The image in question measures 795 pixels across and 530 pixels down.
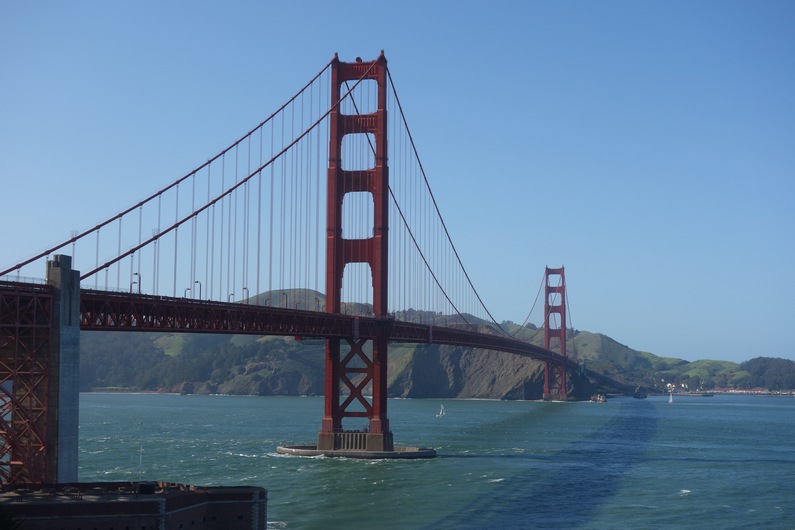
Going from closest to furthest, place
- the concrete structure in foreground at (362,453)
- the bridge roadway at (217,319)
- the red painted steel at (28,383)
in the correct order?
the red painted steel at (28,383) → the bridge roadway at (217,319) → the concrete structure in foreground at (362,453)

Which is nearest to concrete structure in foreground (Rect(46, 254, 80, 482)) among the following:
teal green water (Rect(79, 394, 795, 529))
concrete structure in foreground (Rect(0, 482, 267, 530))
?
concrete structure in foreground (Rect(0, 482, 267, 530))

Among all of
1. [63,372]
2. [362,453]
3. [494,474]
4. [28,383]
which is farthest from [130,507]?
[362,453]

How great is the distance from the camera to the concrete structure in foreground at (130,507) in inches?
1266

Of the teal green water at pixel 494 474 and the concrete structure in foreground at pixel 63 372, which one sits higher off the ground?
the concrete structure in foreground at pixel 63 372

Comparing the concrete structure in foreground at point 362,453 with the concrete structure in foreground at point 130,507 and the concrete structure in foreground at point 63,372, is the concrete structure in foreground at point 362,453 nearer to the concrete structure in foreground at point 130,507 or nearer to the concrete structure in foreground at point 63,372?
the concrete structure in foreground at point 130,507

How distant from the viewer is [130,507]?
109 feet

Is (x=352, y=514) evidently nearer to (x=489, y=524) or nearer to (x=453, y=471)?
(x=489, y=524)

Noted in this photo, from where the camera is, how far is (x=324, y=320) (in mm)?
66875

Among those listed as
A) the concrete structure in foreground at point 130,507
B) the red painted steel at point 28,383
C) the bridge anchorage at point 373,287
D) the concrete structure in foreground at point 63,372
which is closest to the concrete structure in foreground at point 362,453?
the bridge anchorage at point 373,287

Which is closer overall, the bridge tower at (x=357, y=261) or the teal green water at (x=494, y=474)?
the teal green water at (x=494, y=474)

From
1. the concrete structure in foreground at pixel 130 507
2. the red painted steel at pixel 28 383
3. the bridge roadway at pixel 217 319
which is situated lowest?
the concrete structure in foreground at pixel 130 507

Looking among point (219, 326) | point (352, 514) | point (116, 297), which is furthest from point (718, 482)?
point (116, 297)

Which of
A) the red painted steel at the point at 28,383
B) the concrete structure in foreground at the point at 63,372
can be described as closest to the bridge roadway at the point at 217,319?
the concrete structure in foreground at the point at 63,372

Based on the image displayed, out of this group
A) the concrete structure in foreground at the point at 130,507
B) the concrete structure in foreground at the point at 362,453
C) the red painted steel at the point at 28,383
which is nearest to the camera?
the concrete structure in foreground at the point at 130,507
